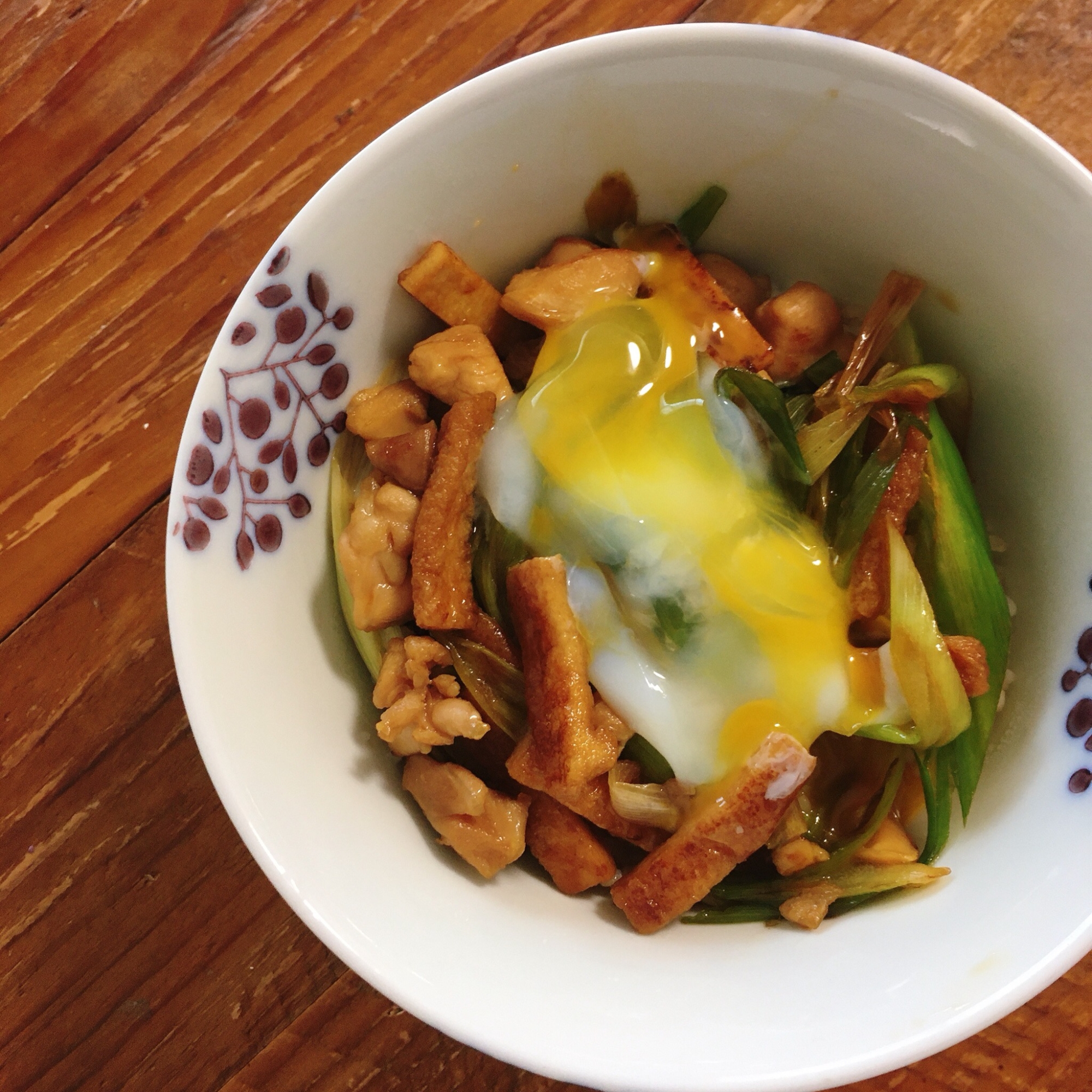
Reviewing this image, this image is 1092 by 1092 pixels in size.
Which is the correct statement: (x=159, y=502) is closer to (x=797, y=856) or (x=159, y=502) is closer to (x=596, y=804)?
(x=596, y=804)

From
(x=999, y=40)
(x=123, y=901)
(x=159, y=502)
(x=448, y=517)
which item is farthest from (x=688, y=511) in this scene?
(x=123, y=901)

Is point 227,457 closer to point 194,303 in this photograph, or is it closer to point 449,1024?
point 194,303

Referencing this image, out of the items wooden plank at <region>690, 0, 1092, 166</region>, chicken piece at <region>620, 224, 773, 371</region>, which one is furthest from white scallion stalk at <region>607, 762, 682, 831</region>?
wooden plank at <region>690, 0, 1092, 166</region>

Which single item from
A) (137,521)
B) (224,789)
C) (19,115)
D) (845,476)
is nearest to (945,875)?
(845,476)

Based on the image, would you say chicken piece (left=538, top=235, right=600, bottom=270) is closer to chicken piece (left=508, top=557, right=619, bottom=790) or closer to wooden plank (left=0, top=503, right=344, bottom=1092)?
chicken piece (left=508, top=557, right=619, bottom=790)

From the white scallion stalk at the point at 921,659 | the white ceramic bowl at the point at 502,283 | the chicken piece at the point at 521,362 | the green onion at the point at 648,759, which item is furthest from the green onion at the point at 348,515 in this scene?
the white scallion stalk at the point at 921,659

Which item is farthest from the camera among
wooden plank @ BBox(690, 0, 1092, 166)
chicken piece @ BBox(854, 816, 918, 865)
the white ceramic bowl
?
wooden plank @ BBox(690, 0, 1092, 166)

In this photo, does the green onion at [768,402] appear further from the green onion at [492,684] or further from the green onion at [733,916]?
the green onion at [733,916]

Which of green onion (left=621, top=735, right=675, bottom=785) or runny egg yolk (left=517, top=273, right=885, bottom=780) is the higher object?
runny egg yolk (left=517, top=273, right=885, bottom=780)
